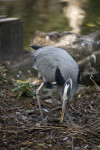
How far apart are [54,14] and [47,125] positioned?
1292cm

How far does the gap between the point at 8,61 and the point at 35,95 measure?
4.15 m

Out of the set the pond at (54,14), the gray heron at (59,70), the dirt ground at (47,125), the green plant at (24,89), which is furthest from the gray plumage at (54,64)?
the pond at (54,14)

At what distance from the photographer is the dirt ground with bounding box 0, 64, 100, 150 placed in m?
4.24

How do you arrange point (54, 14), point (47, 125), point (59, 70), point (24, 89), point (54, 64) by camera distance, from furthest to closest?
point (54, 14), point (24, 89), point (54, 64), point (59, 70), point (47, 125)

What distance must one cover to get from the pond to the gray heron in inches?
257

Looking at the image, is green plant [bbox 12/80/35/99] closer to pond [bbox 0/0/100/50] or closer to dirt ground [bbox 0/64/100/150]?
dirt ground [bbox 0/64/100/150]

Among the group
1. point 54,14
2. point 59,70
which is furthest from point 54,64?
point 54,14

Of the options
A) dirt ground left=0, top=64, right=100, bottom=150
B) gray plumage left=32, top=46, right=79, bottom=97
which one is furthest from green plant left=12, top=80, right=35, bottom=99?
gray plumage left=32, top=46, right=79, bottom=97

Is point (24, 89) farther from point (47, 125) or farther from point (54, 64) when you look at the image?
point (47, 125)

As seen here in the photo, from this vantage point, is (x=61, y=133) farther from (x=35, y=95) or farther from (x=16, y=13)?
(x=16, y=13)

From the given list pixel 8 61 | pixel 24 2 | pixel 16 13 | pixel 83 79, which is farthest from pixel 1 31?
pixel 24 2

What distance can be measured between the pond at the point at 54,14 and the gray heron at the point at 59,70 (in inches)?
257

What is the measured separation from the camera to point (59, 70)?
5.25m

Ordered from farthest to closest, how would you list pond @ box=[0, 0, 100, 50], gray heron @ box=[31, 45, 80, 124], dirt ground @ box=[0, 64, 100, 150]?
pond @ box=[0, 0, 100, 50] → gray heron @ box=[31, 45, 80, 124] → dirt ground @ box=[0, 64, 100, 150]
